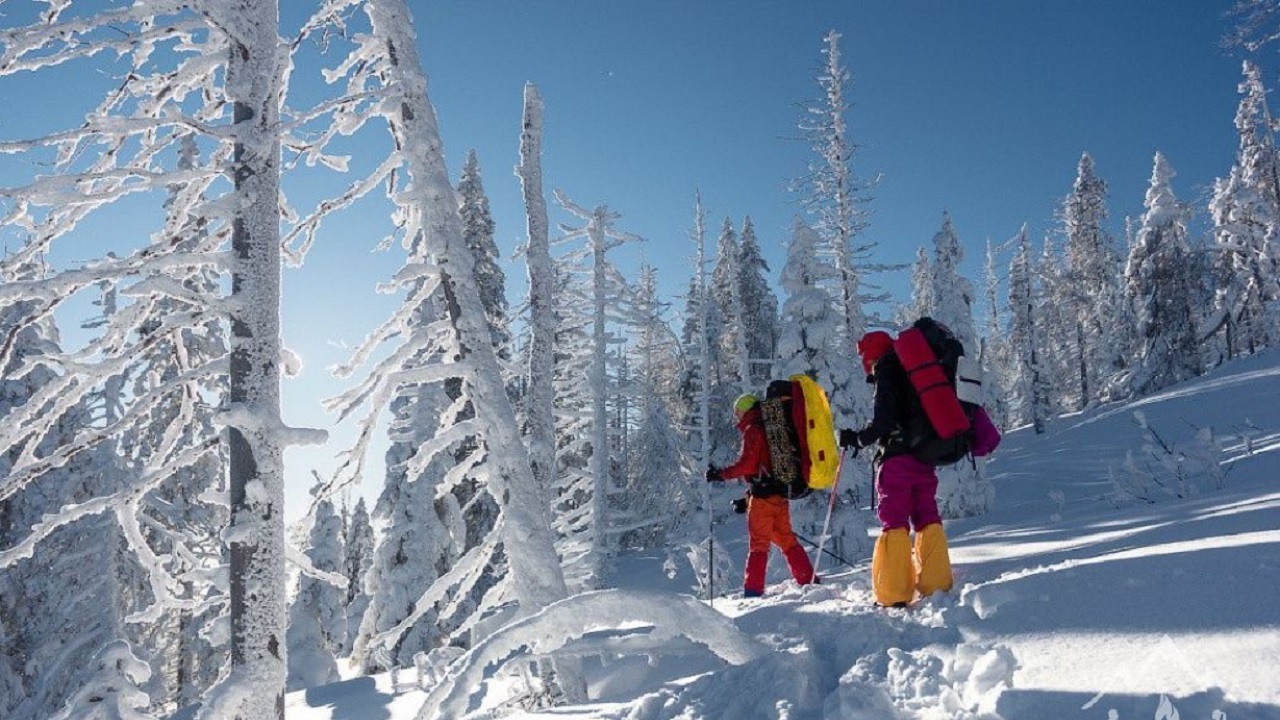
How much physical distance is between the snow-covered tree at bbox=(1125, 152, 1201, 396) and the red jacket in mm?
36281

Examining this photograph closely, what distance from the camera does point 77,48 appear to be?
406 centimetres

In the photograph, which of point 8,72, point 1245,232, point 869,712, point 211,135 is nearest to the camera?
point 869,712

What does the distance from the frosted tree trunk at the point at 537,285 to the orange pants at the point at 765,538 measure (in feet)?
14.4

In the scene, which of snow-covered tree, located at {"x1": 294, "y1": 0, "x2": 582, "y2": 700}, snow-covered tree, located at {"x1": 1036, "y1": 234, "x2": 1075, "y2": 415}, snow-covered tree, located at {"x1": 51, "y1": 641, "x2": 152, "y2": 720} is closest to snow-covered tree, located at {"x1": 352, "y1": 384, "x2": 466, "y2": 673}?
snow-covered tree, located at {"x1": 294, "y1": 0, "x2": 582, "y2": 700}

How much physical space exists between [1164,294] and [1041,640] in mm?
39639

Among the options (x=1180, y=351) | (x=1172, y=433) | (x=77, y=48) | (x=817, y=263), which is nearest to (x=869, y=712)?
(x=77, y=48)

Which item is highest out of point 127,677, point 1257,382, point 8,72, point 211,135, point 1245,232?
point 1245,232

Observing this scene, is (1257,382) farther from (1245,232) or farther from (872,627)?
(872,627)

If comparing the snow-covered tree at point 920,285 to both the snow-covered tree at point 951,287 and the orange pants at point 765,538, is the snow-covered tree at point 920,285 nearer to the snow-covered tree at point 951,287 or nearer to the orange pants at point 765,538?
the snow-covered tree at point 951,287

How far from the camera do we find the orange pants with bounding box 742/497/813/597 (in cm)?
649

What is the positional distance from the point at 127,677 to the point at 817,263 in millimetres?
14817

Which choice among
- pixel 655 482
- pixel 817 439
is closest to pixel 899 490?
pixel 817 439

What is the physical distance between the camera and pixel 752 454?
271 inches

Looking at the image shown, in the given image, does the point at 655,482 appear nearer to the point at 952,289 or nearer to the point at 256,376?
the point at 952,289
